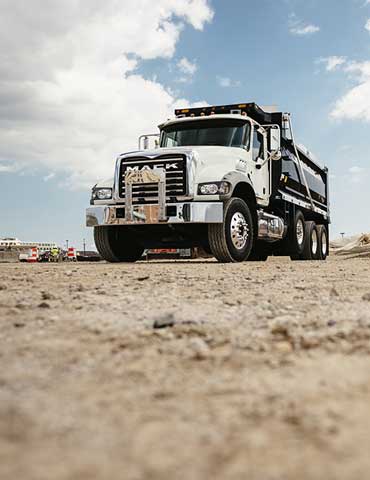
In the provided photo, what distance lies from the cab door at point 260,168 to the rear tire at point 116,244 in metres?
2.39

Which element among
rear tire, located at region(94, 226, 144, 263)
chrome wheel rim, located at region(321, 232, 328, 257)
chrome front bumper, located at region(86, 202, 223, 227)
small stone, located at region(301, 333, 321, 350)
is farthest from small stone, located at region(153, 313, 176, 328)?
chrome wheel rim, located at region(321, 232, 328, 257)

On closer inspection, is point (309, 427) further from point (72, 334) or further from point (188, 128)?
point (188, 128)

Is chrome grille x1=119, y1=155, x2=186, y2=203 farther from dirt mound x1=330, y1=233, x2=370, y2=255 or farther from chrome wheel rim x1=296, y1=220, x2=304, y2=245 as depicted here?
dirt mound x1=330, y1=233, x2=370, y2=255

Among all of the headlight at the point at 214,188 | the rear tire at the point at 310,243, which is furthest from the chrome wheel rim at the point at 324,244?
the headlight at the point at 214,188

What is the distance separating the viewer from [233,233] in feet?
26.4

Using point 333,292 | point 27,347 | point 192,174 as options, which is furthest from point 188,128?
point 27,347

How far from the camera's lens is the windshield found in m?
8.89

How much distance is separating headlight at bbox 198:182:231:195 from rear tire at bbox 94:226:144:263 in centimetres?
169

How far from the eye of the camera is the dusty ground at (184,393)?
1.12m

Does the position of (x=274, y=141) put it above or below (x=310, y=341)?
above

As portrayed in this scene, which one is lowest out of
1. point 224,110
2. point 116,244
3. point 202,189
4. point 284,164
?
point 116,244

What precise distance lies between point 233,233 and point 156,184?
1418 millimetres

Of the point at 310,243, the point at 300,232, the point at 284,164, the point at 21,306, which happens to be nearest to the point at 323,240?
the point at 310,243

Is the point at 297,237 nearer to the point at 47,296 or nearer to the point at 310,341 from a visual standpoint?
the point at 47,296
